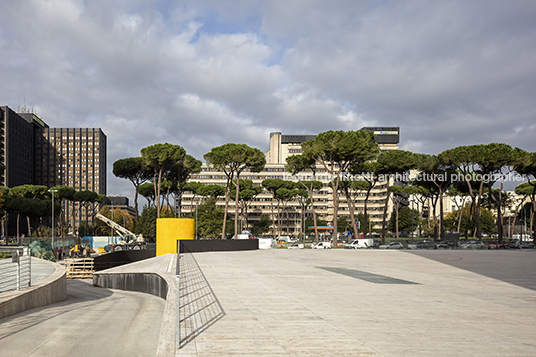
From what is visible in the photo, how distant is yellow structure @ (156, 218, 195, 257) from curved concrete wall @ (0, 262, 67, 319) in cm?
1348

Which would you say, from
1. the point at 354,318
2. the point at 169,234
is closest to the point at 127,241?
the point at 169,234

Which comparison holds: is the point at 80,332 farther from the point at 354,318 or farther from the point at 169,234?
the point at 169,234

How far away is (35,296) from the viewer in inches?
516

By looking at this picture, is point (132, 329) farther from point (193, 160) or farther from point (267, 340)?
point (193, 160)

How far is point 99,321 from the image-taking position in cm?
1231

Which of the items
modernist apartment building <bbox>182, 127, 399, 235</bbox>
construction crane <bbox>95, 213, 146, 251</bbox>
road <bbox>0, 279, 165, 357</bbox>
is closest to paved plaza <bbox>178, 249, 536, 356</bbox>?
road <bbox>0, 279, 165, 357</bbox>

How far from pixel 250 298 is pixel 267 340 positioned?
13.6ft

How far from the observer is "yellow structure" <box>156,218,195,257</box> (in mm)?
31531

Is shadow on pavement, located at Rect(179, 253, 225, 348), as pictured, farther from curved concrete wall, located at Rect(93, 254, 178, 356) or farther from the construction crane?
the construction crane

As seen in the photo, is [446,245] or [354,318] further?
[446,245]

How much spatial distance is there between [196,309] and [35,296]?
7.23 metres

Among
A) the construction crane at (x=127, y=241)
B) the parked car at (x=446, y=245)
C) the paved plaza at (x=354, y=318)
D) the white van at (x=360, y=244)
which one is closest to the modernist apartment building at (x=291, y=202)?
the construction crane at (x=127, y=241)

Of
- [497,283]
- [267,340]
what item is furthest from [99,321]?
[497,283]

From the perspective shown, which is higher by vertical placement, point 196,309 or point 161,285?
point 196,309
